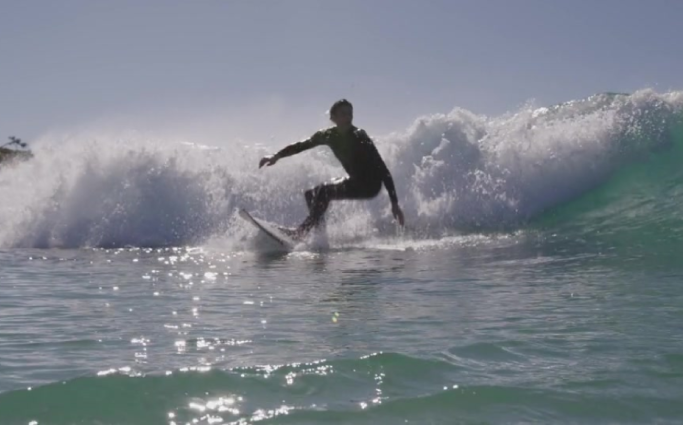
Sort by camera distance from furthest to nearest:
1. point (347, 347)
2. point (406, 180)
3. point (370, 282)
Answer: point (406, 180) < point (370, 282) < point (347, 347)

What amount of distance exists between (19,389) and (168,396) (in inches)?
26.0

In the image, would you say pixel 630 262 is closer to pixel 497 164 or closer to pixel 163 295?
pixel 163 295

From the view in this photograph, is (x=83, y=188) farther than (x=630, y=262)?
Yes

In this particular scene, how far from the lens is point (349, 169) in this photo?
11.1m

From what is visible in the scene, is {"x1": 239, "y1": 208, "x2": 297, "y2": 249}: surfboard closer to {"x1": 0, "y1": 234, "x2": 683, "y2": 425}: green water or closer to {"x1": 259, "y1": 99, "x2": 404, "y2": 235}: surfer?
{"x1": 259, "y1": 99, "x2": 404, "y2": 235}: surfer

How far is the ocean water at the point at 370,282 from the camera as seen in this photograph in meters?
3.53

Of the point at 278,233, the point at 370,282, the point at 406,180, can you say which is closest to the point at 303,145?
the point at 278,233

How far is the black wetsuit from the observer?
10875mm

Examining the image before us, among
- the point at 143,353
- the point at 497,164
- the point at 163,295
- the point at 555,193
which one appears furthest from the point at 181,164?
the point at 143,353

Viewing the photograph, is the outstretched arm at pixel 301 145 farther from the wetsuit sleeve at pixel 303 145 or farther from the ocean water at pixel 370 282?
the ocean water at pixel 370 282

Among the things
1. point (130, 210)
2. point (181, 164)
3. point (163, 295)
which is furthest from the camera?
point (181, 164)

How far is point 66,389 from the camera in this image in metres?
3.59

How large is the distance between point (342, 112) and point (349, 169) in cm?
81

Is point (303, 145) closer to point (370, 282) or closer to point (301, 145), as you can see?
point (301, 145)
